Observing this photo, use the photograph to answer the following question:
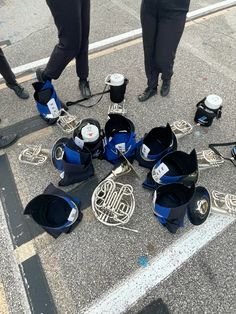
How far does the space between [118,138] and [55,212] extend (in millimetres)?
865

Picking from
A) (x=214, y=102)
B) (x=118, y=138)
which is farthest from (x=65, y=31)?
(x=214, y=102)

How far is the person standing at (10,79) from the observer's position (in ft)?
8.96

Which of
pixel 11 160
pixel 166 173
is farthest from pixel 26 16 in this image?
pixel 166 173

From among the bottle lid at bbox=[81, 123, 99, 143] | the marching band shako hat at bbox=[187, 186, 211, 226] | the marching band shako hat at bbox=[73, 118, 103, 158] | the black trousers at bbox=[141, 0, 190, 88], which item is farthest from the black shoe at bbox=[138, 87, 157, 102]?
the marching band shako hat at bbox=[187, 186, 211, 226]

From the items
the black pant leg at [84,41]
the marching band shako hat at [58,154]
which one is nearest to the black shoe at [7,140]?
the marching band shako hat at [58,154]

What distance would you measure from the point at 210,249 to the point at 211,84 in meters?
2.23

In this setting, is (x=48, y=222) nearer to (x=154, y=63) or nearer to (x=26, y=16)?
Result: (x=154, y=63)

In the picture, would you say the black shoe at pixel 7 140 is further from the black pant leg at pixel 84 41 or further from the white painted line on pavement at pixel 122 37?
the white painted line on pavement at pixel 122 37

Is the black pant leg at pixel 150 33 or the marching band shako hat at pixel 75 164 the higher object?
the black pant leg at pixel 150 33

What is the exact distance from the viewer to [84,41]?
2.75m

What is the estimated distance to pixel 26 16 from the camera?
14.9ft

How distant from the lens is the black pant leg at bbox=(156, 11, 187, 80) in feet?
7.97

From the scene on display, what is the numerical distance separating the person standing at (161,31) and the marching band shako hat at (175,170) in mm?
1144

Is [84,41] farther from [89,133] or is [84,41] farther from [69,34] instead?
[89,133]
